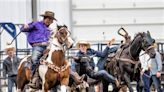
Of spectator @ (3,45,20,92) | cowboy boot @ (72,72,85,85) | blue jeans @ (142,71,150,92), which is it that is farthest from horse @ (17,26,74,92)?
blue jeans @ (142,71,150,92)

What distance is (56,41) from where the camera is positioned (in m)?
15.1

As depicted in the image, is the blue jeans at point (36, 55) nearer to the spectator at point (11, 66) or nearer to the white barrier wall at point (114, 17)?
the spectator at point (11, 66)

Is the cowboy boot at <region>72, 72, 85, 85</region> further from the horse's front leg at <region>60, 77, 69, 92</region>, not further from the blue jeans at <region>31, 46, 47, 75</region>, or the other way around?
the horse's front leg at <region>60, 77, 69, 92</region>

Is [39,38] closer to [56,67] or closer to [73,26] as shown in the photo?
[56,67]

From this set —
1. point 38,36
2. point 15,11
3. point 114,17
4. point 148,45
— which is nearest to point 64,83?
point 38,36

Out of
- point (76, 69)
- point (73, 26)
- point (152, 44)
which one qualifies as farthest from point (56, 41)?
point (73, 26)

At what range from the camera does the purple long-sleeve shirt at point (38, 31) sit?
15875 millimetres

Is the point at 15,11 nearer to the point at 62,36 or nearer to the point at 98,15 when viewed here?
the point at 98,15

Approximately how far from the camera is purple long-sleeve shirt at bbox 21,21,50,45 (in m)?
15.9

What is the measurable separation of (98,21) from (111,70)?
743cm

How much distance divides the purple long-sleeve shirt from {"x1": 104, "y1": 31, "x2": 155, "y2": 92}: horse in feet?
8.96

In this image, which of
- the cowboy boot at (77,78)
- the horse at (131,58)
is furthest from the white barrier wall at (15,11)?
the cowboy boot at (77,78)

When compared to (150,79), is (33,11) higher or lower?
higher

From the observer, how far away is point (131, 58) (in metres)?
18.1
